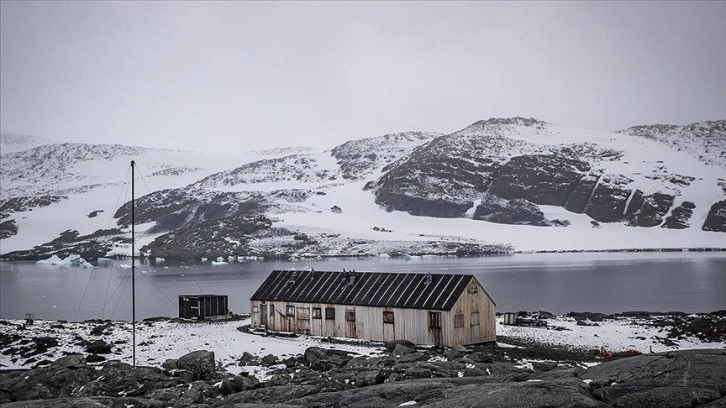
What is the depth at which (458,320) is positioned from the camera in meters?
41.4

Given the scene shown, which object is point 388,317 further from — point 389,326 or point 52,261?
point 52,261

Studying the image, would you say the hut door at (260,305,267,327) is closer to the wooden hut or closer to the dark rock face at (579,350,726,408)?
the wooden hut

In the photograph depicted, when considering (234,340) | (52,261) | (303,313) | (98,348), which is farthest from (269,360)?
(52,261)

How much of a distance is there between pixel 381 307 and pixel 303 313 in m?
6.80

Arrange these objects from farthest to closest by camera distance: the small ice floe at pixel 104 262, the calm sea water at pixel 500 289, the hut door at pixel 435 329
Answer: the small ice floe at pixel 104 262 < the calm sea water at pixel 500 289 < the hut door at pixel 435 329

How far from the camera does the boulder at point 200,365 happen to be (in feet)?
107

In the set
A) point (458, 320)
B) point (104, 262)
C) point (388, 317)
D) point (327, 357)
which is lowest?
point (327, 357)

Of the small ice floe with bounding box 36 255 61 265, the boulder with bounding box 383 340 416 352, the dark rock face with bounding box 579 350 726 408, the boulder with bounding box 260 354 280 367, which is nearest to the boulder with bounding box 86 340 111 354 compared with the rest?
the boulder with bounding box 260 354 280 367

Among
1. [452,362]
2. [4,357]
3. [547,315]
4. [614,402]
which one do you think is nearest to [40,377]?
[4,357]

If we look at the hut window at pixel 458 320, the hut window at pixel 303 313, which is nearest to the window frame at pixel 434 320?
the hut window at pixel 458 320

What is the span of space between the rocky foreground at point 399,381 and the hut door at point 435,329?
1.52m

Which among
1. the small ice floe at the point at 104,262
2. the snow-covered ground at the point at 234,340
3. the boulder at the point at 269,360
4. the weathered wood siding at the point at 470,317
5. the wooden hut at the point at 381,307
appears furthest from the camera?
the small ice floe at the point at 104,262

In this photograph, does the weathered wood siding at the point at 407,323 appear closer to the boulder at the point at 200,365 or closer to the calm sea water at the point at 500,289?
the boulder at the point at 200,365

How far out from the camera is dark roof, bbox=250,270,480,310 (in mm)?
42213
